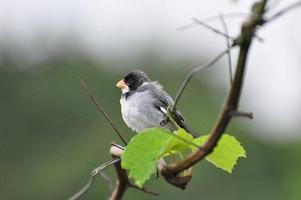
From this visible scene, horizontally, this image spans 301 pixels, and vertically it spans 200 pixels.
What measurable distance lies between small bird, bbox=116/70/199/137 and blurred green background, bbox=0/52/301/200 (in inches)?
576

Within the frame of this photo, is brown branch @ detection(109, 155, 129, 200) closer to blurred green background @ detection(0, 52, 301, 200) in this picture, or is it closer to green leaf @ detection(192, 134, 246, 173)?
green leaf @ detection(192, 134, 246, 173)

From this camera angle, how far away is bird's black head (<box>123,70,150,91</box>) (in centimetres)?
528

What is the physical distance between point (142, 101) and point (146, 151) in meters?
4.07

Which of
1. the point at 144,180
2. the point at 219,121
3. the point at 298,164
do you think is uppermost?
the point at 219,121

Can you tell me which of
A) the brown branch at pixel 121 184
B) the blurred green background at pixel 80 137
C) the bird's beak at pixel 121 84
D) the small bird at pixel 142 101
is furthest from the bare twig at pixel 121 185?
the blurred green background at pixel 80 137

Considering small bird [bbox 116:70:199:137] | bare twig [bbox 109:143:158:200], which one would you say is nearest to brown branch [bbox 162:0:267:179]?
bare twig [bbox 109:143:158:200]

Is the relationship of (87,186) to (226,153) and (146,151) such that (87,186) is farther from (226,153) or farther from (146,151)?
(226,153)

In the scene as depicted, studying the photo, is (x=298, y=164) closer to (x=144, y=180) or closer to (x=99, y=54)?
(x=99, y=54)

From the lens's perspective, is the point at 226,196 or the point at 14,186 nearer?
the point at 226,196

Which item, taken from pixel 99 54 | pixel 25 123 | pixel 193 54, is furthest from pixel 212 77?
pixel 25 123

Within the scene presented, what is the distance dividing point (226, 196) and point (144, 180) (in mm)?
19797

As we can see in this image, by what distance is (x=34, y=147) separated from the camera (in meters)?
24.6

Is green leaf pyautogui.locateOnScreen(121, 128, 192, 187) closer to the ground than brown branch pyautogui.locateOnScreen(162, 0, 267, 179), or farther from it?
closer to the ground

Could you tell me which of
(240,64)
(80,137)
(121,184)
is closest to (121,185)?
(121,184)
